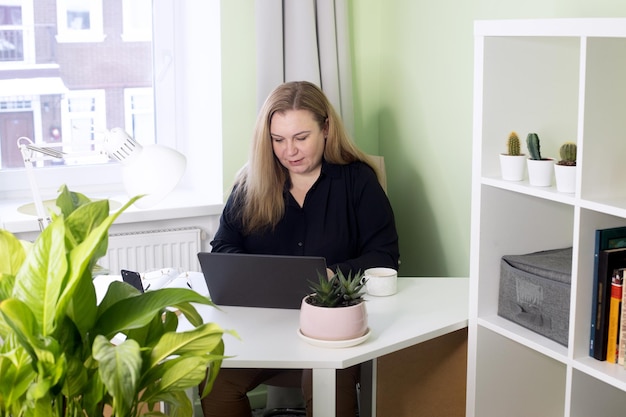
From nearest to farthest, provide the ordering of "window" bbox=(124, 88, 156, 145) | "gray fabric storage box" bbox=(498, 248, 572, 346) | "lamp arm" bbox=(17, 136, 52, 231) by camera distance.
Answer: "gray fabric storage box" bbox=(498, 248, 572, 346)
"lamp arm" bbox=(17, 136, 52, 231)
"window" bbox=(124, 88, 156, 145)

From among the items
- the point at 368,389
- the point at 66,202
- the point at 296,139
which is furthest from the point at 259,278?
the point at 66,202

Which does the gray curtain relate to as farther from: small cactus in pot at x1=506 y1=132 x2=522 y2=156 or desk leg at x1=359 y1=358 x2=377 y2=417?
small cactus in pot at x1=506 y1=132 x2=522 y2=156

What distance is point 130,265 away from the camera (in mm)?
3100

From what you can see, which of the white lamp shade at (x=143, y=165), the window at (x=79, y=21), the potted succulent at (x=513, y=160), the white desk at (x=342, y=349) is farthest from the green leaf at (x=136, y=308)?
the window at (x=79, y=21)

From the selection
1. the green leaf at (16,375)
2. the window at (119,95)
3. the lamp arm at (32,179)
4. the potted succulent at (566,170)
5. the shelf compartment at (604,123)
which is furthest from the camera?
the window at (119,95)

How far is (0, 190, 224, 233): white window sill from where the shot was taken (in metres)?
2.92

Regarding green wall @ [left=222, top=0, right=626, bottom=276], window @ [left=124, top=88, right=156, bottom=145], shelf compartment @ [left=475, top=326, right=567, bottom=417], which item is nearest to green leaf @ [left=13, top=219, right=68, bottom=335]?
shelf compartment @ [left=475, top=326, right=567, bottom=417]

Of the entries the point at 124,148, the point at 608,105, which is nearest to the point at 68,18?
the point at 124,148

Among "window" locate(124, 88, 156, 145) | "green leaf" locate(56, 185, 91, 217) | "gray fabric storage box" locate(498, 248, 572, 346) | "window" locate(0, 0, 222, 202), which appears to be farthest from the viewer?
"window" locate(124, 88, 156, 145)

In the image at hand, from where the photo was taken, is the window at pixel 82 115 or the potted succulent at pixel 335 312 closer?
the potted succulent at pixel 335 312

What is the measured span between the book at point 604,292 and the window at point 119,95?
166 centimetres

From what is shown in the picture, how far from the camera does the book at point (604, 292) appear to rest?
185 centimetres

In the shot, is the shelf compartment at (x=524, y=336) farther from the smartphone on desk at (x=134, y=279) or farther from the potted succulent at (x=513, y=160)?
the smartphone on desk at (x=134, y=279)

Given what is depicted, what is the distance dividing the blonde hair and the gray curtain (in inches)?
12.3
